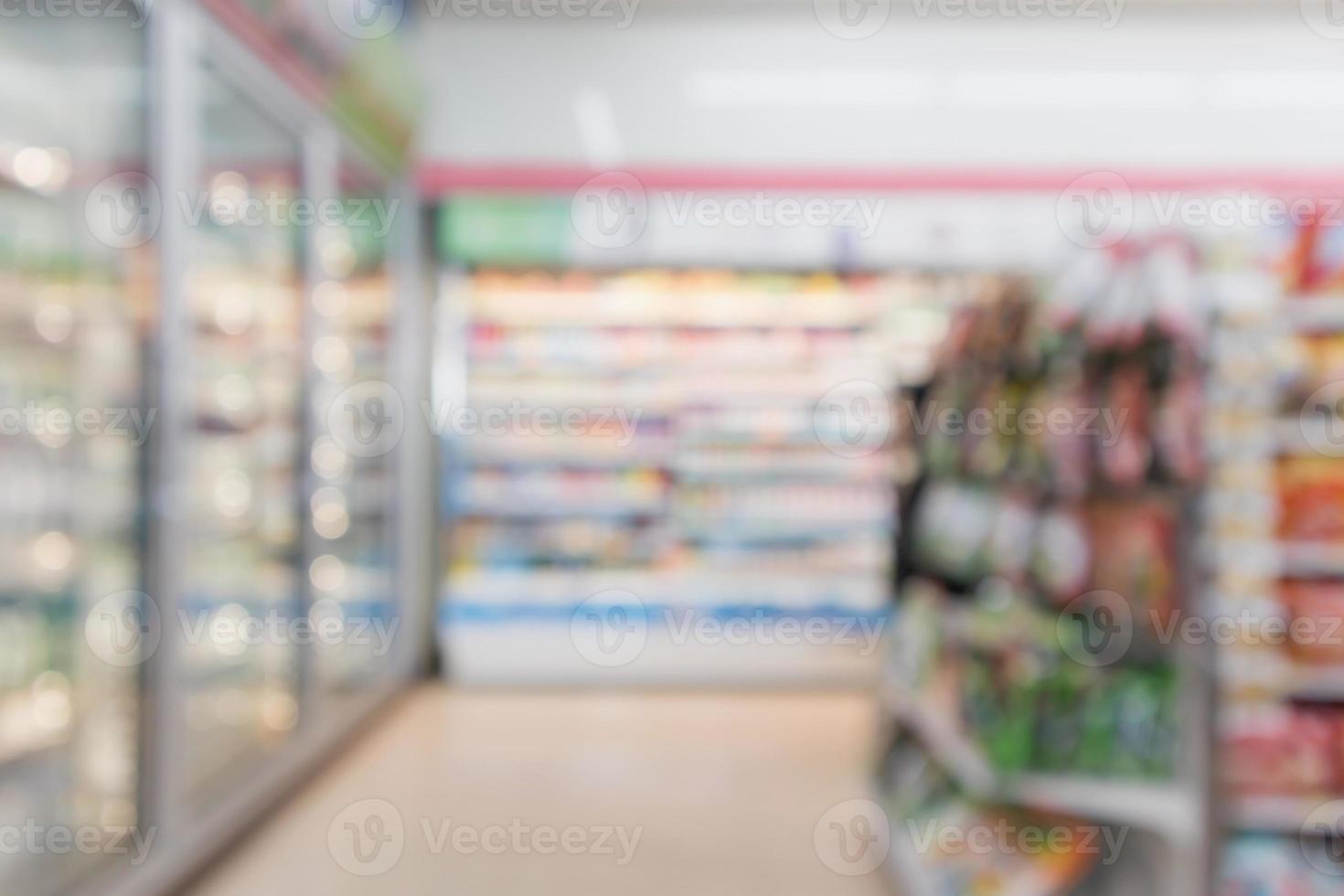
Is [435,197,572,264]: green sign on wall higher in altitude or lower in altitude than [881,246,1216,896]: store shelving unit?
higher

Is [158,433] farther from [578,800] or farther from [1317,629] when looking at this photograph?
[1317,629]

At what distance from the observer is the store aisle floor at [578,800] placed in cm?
313

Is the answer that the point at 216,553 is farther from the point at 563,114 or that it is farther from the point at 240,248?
the point at 563,114

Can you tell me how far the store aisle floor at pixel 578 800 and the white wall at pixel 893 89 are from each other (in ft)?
9.35

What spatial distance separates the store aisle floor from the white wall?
9.35 ft

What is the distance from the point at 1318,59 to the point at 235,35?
5317mm

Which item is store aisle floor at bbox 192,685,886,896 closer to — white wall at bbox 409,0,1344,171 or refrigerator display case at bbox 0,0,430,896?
refrigerator display case at bbox 0,0,430,896

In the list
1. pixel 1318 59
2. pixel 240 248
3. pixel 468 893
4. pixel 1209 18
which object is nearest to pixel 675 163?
pixel 240 248

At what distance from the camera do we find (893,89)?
18.4ft

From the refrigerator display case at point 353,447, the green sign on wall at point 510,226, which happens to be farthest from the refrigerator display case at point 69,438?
the green sign on wall at point 510,226

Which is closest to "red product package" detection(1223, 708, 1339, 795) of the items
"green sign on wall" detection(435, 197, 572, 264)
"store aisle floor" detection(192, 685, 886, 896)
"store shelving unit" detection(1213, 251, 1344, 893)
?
"store shelving unit" detection(1213, 251, 1344, 893)

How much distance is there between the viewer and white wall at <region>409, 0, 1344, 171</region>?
5570mm

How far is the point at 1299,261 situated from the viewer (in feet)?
8.52

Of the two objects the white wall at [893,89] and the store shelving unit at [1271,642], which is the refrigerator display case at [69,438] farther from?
the white wall at [893,89]
